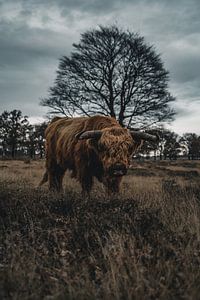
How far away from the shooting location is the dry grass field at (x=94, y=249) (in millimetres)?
3414

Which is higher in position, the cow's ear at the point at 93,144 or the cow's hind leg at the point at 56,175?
the cow's ear at the point at 93,144

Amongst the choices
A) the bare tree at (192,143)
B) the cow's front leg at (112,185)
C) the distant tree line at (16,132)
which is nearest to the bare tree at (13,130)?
the distant tree line at (16,132)

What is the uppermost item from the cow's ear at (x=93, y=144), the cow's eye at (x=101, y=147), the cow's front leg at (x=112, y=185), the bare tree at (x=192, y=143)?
the bare tree at (x=192, y=143)

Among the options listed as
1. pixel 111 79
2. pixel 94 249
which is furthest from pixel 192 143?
pixel 94 249

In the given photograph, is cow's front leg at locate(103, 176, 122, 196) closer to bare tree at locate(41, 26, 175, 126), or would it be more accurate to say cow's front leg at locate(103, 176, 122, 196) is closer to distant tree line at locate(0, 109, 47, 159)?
bare tree at locate(41, 26, 175, 126)

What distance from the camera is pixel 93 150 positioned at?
8023mm

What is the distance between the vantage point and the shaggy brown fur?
712cm

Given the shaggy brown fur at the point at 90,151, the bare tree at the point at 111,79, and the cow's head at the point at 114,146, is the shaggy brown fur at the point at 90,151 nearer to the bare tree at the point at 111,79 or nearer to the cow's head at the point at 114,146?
the cow's head at the point at 114,146

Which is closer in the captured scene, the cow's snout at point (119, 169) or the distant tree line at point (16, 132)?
the cow's snout at point (119, 169)

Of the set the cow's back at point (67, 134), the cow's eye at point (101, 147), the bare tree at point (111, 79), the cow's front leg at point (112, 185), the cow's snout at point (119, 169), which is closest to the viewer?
the cow's snout at point (119, 169)

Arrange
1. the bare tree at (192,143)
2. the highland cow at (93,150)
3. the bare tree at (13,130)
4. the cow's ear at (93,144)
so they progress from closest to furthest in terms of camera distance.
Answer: the highland cow at (93,150)
the cow's ear at (93,144)
the bare tree at (13,130)
the bare tree at (192,143)

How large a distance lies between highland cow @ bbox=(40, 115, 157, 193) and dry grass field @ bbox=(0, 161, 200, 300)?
0.76 metres

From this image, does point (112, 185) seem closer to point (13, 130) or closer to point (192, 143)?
point (13, 130)

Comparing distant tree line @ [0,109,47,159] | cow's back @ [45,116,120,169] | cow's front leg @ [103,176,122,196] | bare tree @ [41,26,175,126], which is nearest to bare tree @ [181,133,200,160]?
distant tree line @ [0,109,47,159]
